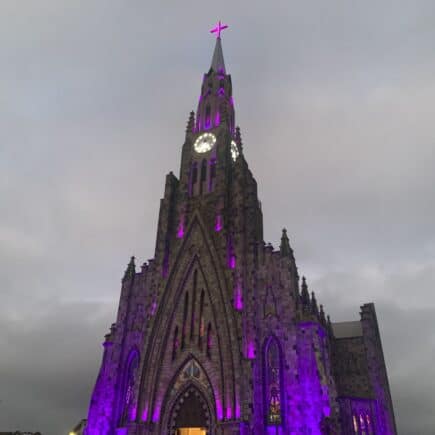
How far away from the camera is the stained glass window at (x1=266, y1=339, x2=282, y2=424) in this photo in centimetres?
3416

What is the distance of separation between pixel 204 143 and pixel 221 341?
27.3 meters

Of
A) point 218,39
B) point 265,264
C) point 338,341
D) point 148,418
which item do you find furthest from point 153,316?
point 218,39

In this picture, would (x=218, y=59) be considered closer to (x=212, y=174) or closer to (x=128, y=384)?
(x=212, y=174)

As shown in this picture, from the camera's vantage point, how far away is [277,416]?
3400cm

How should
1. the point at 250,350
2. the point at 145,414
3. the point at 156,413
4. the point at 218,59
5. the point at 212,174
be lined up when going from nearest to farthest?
the point at 250,350
the point at 145,414
the point at 156,413
the point at 212,174
the point at 218,59

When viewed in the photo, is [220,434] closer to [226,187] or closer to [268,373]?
[268,373]

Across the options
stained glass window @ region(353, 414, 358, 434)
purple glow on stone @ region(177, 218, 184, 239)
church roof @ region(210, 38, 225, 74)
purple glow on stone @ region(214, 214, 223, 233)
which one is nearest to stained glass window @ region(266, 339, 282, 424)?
purple glow on stone @ region(214, 214, 223, 233)

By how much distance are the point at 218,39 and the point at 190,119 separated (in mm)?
26163

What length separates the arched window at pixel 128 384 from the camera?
129 ft

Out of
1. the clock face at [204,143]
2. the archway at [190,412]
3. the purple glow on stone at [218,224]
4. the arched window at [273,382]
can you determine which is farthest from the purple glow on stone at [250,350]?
the clock face at [204,143]

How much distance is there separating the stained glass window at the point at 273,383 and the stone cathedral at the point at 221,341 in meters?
0.09

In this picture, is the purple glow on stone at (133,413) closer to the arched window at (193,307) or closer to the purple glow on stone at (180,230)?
the arched window at (193,307)

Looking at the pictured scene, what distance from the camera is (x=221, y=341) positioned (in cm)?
3753

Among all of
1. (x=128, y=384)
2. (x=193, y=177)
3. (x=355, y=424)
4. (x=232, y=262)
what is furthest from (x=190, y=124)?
(x=355, y=424)
